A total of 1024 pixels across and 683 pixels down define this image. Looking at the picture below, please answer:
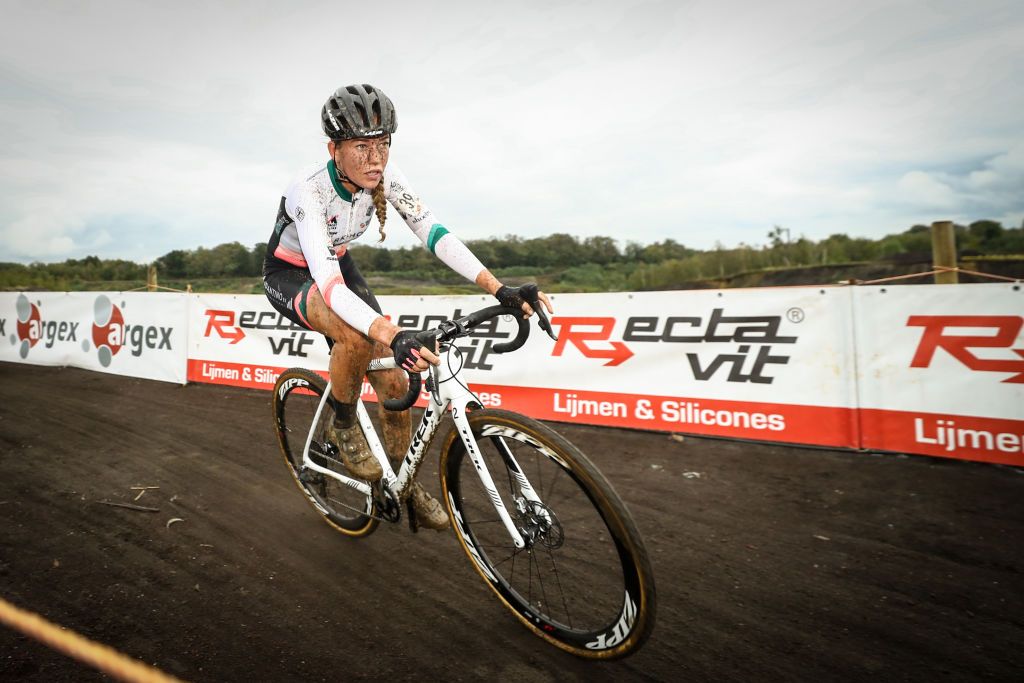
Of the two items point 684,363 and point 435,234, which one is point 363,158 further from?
point 684,363

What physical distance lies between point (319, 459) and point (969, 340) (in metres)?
5.23

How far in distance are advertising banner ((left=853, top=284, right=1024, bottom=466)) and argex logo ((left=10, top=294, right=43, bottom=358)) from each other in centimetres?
1433

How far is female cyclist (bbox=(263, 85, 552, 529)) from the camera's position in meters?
2.56

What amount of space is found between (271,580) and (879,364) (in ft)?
16.8

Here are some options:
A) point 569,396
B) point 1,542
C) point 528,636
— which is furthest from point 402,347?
point 569,396

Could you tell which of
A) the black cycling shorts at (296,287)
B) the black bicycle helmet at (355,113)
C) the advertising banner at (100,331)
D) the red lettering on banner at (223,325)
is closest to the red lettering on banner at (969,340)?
the black cycling shorts at (296,287)

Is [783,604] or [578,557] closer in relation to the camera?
[783,604]

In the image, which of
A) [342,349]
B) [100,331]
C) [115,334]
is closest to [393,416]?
[342,349]

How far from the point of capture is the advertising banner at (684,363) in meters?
5.08

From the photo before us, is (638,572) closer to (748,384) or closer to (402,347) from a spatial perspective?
(402,347)

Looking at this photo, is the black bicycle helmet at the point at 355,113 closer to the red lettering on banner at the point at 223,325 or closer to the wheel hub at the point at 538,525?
the wheel hub at the point at 538,525

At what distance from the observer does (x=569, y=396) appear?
628cm

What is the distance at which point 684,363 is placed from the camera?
565 centimetres

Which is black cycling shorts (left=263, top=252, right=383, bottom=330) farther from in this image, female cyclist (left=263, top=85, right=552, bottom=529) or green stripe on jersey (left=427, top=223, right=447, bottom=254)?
green stripe on jersey (left=427, top=223, right=447, bottom=254)
